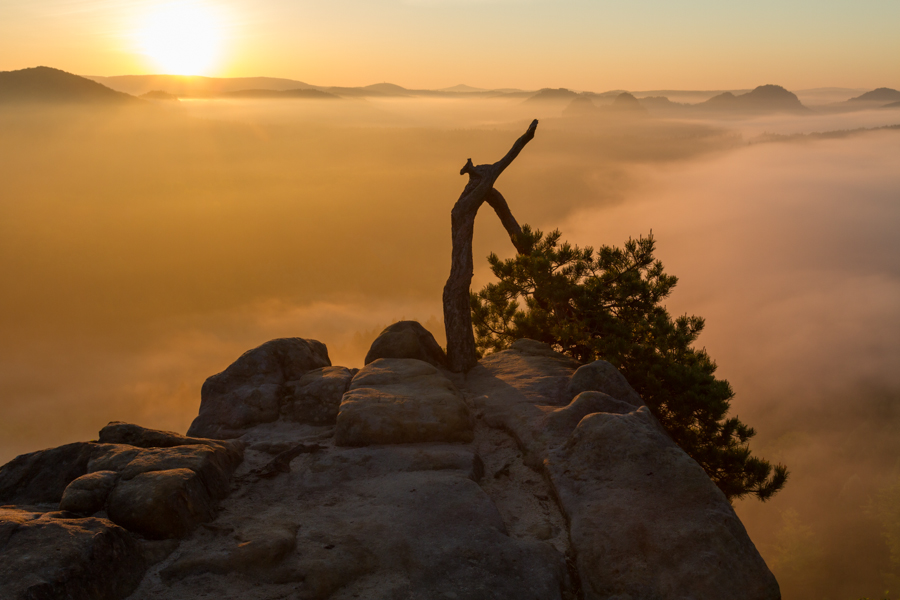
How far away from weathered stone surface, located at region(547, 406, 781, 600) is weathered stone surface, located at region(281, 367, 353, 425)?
668 centimetres

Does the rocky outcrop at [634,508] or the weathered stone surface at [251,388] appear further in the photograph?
the weathered stone surface at [251,388]

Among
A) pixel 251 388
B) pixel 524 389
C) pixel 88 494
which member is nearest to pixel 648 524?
pixel 524 389

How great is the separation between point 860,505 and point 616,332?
132 m

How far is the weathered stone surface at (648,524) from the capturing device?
28.7 feet

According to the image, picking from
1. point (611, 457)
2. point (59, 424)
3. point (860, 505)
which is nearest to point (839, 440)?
point (860, 505)

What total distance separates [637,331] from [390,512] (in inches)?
547

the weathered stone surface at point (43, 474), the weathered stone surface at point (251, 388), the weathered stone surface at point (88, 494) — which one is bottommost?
the weathered stone surface at point (251, 388)

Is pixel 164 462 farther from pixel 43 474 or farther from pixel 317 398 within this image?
pixel 317 398

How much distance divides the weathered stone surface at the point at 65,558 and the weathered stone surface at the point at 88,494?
22.9 inches

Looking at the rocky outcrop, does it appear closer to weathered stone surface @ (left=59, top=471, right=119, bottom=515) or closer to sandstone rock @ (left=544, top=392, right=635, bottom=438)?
sandstone rock @ (left=544, top=392, right=635, bottom=438)

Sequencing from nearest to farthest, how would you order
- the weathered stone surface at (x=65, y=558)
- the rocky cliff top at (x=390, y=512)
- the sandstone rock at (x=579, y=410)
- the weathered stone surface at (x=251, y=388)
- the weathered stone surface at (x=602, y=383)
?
the weathered stone surface at (x=65, y=558) < the rocky cliff top at (x=390, y=512) < the sandstone rock at (x=579, y=410) < the weathered stone surface at (x=602, y=383) < the weathered stone surface at (x=251, y=388)

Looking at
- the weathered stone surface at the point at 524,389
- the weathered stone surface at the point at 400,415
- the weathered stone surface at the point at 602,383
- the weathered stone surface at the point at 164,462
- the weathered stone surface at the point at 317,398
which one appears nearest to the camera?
the weathered stone surface at the point at 164,462

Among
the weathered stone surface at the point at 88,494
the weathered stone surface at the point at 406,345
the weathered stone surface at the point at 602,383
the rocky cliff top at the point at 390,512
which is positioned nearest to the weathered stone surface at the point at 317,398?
the rocky cliff top at the point at 390,512

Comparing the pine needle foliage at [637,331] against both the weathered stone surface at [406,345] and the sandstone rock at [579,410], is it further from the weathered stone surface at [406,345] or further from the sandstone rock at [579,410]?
the sandstone rock at [579,410]
